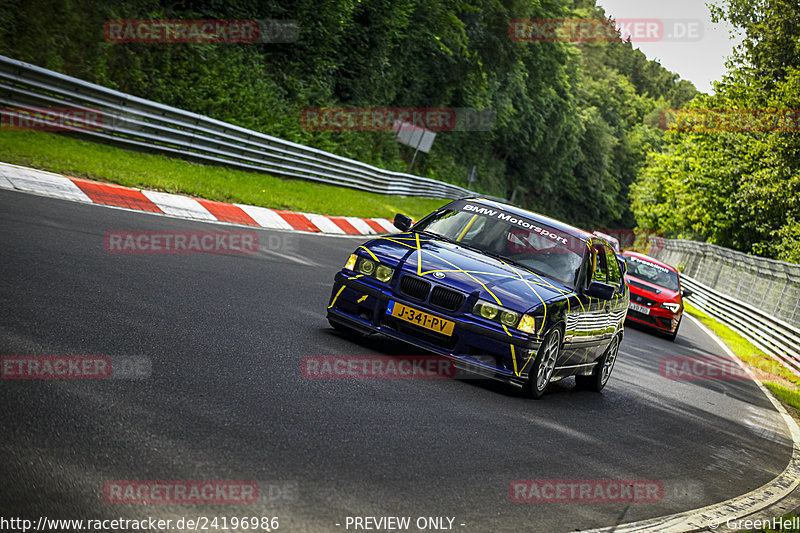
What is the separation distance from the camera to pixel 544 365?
25.3 ft

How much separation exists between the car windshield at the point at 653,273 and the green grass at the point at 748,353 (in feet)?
6.96

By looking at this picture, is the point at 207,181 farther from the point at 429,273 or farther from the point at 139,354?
the point at 139,354

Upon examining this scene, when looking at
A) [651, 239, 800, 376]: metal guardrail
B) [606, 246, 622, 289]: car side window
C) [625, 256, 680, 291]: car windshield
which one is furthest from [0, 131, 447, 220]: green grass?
[651, 239, 800, 376]: metal guardrail

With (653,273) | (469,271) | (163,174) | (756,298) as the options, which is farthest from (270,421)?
(756,298)

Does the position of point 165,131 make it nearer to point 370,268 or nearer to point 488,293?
point 370,268

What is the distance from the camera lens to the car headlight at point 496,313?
23.7ft

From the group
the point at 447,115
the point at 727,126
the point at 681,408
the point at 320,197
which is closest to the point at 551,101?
the point at 447,115

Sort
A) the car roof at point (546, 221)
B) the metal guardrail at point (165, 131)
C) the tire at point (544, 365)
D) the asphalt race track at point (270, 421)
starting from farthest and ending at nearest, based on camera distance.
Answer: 1. the metal guardrail at point (165, 131)
2. the car roof at point (546, 221)
3. the tire at point (544, 365)
4. the asphalt race track at point (270, 421)

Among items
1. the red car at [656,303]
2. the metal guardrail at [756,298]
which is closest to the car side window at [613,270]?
the red car at [656,303]

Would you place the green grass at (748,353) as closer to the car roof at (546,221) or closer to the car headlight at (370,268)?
the car roof at (546,221)

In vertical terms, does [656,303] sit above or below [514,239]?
below

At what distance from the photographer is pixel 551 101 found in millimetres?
67812

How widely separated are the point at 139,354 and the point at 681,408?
670 cm

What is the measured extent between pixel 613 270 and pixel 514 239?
192 cm
